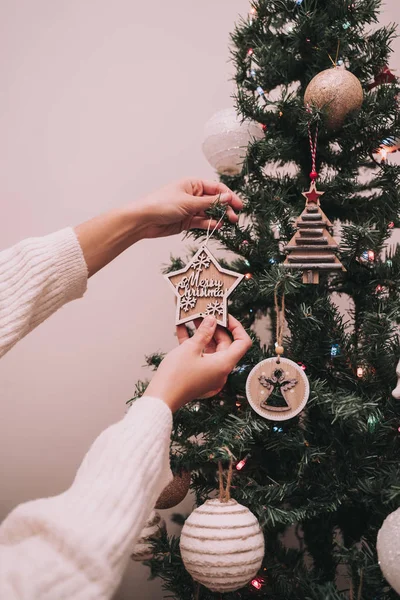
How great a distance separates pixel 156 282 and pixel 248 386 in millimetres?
778

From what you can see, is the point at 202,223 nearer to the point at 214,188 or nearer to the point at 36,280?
the point at 214,188

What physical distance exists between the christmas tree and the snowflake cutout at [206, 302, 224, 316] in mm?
82

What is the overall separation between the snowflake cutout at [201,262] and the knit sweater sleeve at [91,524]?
386 millimetres

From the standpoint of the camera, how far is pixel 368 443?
0.88 meters

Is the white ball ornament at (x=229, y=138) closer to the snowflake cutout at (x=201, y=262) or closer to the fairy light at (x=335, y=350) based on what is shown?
the snowflake cutout at (x=201, y=262)

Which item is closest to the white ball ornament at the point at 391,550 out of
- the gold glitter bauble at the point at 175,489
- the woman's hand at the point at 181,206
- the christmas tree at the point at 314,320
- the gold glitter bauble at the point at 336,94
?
the christmas tree at the point at 314,320

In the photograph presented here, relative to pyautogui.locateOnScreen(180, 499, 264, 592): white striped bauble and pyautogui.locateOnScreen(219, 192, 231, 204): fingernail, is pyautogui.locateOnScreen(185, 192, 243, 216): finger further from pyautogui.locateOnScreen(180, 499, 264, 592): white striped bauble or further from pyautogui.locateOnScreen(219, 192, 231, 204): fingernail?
pyautogui.locateOnScreen(180, 499, 264, 592): white striped bauble

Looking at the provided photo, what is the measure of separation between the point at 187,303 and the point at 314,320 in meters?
0.23

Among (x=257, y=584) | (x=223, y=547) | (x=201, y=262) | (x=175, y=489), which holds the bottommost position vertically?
(x=257, y=584)

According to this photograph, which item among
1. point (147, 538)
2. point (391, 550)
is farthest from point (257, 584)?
point (391, 550)

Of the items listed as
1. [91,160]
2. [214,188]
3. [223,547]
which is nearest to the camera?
[223,547]

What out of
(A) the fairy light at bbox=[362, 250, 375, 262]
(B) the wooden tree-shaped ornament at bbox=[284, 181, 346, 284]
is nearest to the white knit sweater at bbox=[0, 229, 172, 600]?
(B) the wooden tree-shaped ornament at bbox=[284, 181, 346, 284]

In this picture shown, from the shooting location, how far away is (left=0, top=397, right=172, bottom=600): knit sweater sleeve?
45 centimetres

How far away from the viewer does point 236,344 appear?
81cm
